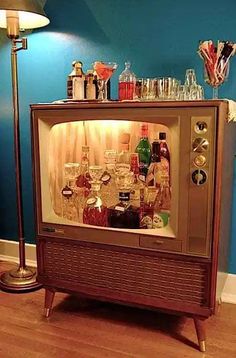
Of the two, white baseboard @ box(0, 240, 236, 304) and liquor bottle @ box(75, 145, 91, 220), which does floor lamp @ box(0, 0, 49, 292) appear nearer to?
white baseboard @ box(0, 240, 236, 304)

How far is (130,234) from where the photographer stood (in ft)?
5.70

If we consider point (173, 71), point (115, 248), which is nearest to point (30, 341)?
point (115, 248)

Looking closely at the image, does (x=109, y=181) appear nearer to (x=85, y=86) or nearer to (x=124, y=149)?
(x=124, y=149)

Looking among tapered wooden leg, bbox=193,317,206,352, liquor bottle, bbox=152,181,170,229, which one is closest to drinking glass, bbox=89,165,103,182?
liquor bottle, bbox=152,181,170,229

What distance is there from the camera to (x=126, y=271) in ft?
5.84

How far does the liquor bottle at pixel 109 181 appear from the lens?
1.98 metres

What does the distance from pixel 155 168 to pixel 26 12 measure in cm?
111

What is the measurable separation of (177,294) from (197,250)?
23cm

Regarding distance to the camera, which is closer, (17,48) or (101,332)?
(101,332)

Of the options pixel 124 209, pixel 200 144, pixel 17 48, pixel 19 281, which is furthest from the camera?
pixel 19 281

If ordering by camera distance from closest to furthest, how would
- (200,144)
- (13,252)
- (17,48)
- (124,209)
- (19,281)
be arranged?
(200,144), (124,209), (17,48), (19,281), (13,252)

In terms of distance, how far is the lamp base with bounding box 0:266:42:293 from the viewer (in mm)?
2311

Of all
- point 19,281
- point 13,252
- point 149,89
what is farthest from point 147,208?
point 13,252

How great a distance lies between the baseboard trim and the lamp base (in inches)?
9.0
